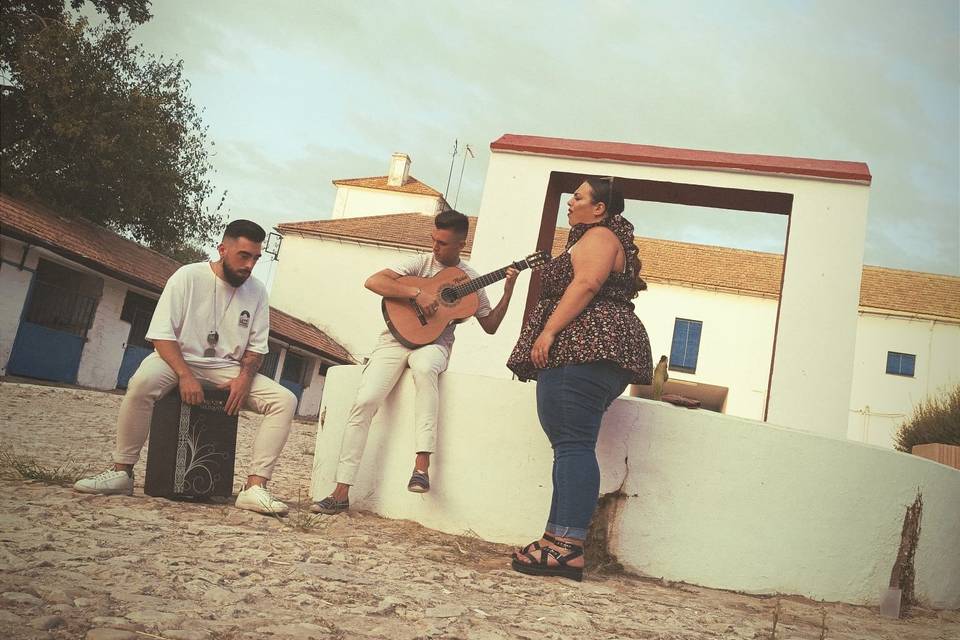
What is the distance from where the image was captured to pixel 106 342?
1852 cm

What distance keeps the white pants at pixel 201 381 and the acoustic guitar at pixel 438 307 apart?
2.54 ft

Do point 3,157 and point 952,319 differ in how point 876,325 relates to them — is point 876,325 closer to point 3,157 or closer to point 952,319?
point 952,319

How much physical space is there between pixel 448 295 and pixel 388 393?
714 mm

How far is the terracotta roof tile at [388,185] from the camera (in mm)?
34250

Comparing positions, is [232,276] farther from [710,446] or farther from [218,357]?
[710,446]

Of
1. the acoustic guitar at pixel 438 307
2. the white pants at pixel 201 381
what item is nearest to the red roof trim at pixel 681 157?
the acoustic guitar at pixel 438 307

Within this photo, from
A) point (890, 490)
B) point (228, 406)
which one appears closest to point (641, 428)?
point (890, 490)

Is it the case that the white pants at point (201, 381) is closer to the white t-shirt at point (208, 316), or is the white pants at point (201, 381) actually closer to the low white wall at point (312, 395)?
the white t-shirt at point (208, 316)

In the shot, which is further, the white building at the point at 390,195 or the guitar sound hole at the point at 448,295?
the white building at the point at 390,195

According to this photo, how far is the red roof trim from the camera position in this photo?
7277 millimetres

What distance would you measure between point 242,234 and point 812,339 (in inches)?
201

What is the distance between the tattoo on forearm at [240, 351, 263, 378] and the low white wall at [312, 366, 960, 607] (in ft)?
4.57

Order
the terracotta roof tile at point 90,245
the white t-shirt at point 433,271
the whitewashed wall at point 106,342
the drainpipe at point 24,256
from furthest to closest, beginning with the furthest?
the whitewashed wall at point 106,342
the drainpipe at point 24,256
the terracotta roof tile at point 90,245
the white t-shirt at point 433,271

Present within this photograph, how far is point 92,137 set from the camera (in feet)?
62.6
